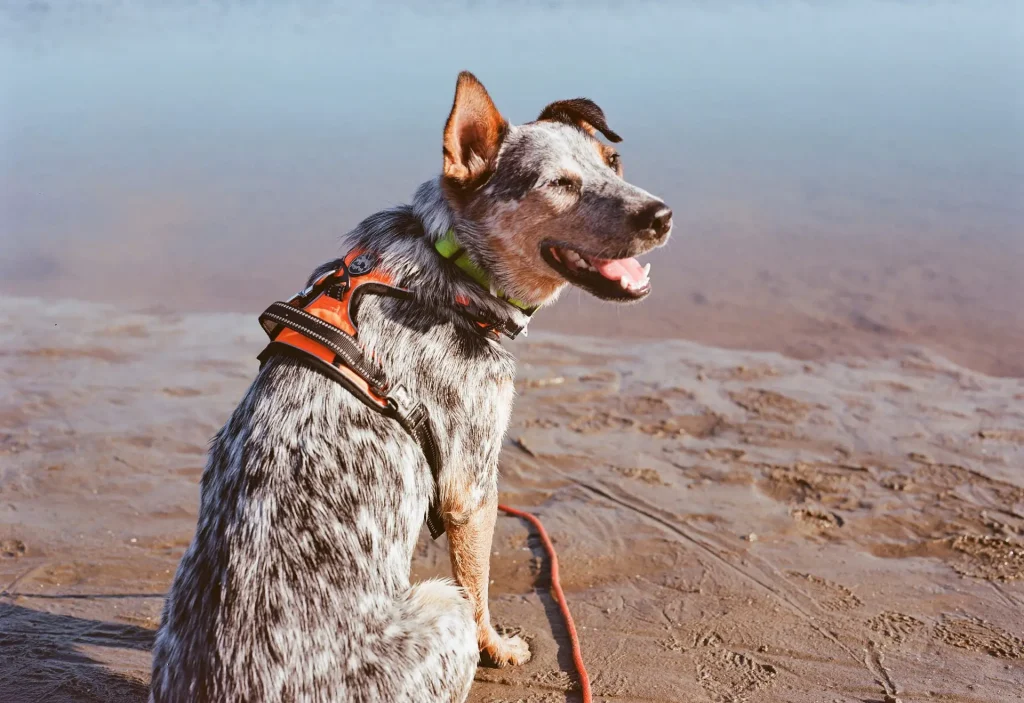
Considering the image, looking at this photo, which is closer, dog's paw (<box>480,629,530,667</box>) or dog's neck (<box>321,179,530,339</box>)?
dog's neck (<box>321,179,530,339</box>)

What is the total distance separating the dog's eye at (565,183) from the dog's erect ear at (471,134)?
307mm

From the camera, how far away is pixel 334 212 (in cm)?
1283

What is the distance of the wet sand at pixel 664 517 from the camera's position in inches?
169

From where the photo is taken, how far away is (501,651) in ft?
14.0

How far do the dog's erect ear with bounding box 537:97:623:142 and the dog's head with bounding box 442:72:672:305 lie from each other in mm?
457

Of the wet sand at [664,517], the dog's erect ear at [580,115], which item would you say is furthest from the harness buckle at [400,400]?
the dog's erect ear at [580,115]

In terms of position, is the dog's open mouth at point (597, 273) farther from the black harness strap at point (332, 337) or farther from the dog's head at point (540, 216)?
the black harness strap at point (332, 337)

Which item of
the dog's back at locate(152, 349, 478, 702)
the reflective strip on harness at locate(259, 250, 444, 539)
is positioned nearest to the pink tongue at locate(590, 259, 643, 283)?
the reflective strip on harness at locate(259, 250, 444, 539)

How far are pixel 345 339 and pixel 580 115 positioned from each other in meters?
1.96

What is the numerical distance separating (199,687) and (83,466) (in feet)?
12.9

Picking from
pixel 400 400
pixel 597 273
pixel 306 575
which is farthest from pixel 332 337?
pixel 597 273

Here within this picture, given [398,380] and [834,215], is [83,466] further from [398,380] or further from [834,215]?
[834,215]

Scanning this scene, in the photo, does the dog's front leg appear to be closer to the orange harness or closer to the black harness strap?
the orange harness

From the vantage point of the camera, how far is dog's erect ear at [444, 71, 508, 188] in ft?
12.3
